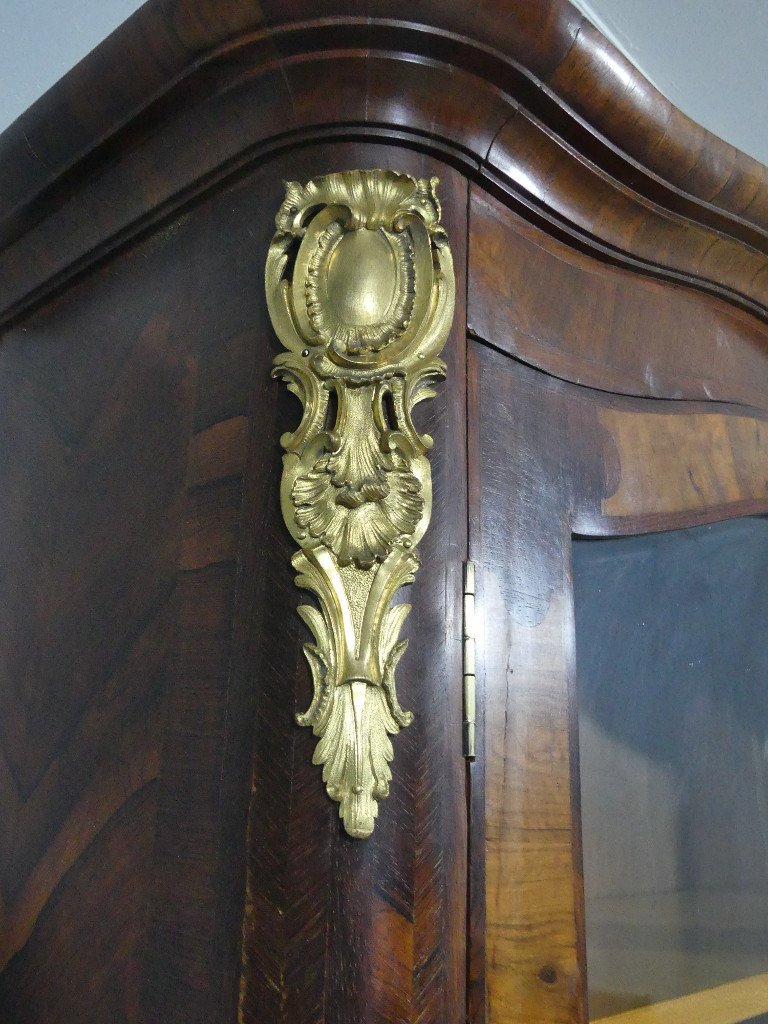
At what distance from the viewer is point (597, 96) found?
1.77 feet

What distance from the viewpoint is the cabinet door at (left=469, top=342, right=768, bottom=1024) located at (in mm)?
459

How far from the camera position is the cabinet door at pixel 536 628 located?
0.46 metres

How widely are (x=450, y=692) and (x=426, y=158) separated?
0.29m

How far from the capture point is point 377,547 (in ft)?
1.52

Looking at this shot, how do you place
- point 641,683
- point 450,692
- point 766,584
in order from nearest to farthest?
1. point 450,692
2. point 641,683
3. point 766,584

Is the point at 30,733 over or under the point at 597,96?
under

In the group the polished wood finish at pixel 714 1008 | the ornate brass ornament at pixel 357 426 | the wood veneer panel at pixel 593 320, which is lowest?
the polished wood finish at pixel 714 1008

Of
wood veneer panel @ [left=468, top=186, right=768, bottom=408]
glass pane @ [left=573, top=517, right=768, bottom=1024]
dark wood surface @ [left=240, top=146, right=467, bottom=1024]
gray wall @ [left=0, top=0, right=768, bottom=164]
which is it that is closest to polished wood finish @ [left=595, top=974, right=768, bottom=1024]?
glass pane @ [left=573, top=517, right=768, bottom=1024]

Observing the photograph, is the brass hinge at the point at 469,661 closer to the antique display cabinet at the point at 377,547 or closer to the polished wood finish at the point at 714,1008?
the antique display cabinet at the point at 377,547

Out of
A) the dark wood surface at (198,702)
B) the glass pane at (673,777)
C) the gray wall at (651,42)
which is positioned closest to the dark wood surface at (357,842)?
the dark wood surface at (198,702)

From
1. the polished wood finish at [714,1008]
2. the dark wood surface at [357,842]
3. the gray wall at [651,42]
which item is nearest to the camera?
the dark wood surface at [357,842]

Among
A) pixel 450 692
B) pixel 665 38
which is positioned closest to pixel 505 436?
pixel 450 692

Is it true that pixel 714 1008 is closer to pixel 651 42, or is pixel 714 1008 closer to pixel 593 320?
pixel 593 320

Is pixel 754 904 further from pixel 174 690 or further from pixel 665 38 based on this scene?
pixel 665 38
